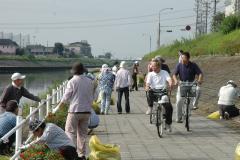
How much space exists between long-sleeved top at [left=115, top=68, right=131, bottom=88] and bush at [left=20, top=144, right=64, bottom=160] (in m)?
9.41

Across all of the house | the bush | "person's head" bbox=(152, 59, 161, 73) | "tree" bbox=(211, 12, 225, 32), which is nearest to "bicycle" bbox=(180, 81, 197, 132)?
"person's head" bbox=(152, 59, 161, 73)

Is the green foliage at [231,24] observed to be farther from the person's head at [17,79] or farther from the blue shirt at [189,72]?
the person's head at [17,79]

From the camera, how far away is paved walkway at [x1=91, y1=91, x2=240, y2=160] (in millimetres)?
9370

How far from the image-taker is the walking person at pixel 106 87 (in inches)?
648

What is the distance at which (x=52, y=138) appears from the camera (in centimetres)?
749

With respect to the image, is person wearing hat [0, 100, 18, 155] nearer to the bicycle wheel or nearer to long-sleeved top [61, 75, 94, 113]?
long-sleeved top [61, 75, 94, 113]

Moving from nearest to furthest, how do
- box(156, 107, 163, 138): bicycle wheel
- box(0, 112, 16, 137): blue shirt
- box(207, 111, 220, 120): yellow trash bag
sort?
box(0, 112, 16, 137): blue shirt < box(156, 107, 163, 138): bicycle wheel < box(207, 111, 220, 120): yellow trash bag

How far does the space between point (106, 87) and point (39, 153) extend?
366 inches

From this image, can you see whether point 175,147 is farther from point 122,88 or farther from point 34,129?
point 122,88

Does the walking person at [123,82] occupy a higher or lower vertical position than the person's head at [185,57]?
lower

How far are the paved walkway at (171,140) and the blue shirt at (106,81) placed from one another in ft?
5.41

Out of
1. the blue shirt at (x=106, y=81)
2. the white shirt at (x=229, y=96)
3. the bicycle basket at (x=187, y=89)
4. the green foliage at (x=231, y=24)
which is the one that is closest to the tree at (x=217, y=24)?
the green foliage at (x=231, y=24)

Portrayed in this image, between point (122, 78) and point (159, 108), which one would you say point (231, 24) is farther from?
point (159, 108)

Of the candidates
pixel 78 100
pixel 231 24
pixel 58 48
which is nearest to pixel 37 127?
pixel 78 100
